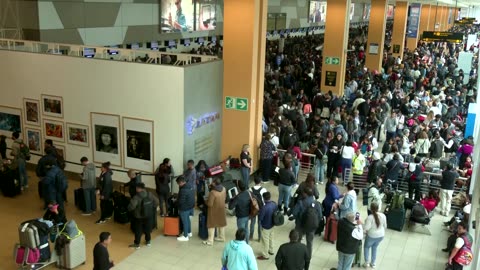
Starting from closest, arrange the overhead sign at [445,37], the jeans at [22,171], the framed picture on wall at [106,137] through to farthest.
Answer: the jeans at [22,171] < the framed picture on wall at [106,137] < the overhead sign at [445,37]

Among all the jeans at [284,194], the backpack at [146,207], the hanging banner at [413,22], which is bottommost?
the jeans at [284,194]

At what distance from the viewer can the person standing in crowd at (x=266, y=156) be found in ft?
40.6

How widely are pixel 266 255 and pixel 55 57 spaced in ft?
23.0

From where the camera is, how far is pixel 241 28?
39.8 ft

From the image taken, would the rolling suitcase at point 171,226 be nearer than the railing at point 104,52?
Yes

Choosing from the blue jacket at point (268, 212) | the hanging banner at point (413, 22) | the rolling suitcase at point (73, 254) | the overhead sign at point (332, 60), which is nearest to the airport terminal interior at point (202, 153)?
the rolling suitcase at point (73, 254)

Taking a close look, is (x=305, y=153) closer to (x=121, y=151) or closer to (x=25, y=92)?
(x=121, y=151)

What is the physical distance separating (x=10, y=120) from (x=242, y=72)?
621 centimetres

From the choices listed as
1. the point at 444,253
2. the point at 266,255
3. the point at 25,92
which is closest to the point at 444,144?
the point at 444,253

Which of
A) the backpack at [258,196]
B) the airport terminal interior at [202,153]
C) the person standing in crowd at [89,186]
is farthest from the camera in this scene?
the person standing in crowd at [89,186]

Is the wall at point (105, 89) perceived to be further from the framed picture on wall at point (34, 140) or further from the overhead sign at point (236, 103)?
the overhead sign at point (236, 103)

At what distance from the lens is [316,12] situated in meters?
43.1

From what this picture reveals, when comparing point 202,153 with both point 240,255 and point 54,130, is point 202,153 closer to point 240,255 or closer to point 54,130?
point 54,130

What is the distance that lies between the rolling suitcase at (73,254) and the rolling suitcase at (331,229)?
14.8 feet
